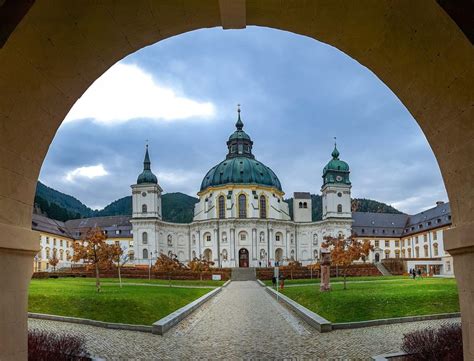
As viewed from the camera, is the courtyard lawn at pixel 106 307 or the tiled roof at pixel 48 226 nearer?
the courtyard lawn at pixel 106 307

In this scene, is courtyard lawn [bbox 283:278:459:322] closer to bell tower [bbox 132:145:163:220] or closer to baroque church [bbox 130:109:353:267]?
baroque church [bbox 130:109:353:267]

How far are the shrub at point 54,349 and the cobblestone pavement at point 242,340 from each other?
2275 millimetres

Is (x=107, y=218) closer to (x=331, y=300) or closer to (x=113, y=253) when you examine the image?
(x=113, y=253)

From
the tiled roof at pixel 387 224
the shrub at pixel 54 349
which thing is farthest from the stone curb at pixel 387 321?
the tiled roof at pixel 387 224

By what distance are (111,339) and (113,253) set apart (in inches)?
1201

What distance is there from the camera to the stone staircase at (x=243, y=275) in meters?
74.6

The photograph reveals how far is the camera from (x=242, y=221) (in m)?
101

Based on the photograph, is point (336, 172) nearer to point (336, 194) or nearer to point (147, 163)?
point (336, 194)

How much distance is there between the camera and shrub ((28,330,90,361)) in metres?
9.90

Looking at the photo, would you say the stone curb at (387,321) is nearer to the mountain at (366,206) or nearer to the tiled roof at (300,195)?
the tiled roof at (300,195)

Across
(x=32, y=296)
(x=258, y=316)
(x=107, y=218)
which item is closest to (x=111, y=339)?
(x=258, y=316)

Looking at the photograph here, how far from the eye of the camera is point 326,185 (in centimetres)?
11062

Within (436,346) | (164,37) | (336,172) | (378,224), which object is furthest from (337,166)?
(164,37)

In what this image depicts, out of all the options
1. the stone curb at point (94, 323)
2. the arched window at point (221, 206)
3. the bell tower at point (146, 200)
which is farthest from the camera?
the bell tower at point (146, 200)
